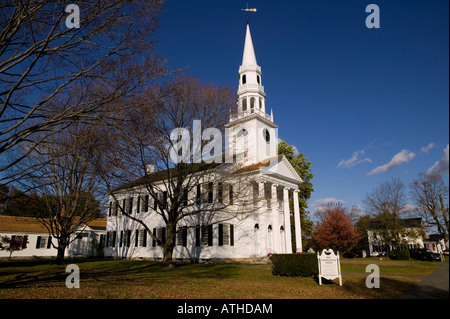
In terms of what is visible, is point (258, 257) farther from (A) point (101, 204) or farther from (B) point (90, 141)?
(B) point (90, 141)

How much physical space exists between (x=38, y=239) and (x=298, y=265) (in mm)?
39203

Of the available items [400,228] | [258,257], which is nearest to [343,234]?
[400,228]

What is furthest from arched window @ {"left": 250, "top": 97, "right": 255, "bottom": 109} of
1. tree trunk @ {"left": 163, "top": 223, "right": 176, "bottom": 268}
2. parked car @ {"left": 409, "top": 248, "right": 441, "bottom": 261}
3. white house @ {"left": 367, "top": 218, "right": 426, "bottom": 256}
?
parked car @ {"left": 409, "top": 248, "right": 441, "bottom": 261}

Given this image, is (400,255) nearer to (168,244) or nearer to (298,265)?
(298,265)

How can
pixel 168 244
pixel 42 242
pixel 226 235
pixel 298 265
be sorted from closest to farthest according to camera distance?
1. pixel 298 265
2. pixel 168 244
3. pixel 226 235
4. pixel 42 242

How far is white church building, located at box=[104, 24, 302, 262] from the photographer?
88.3ft

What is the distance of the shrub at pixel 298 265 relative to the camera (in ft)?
50.0

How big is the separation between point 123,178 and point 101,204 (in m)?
5.58

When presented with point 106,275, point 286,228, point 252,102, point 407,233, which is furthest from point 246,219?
point 407,233

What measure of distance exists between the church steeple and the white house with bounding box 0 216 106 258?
2655 centimetres

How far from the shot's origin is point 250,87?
116 feet

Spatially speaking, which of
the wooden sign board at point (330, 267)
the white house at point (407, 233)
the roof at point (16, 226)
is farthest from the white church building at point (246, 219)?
the white house at point (407, 233)

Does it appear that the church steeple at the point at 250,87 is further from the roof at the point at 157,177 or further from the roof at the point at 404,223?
the roof at the point at 404,223

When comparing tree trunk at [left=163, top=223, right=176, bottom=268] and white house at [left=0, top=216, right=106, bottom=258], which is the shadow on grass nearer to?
tree trunk at [left=163, top=223, right=176, bottom=268]
